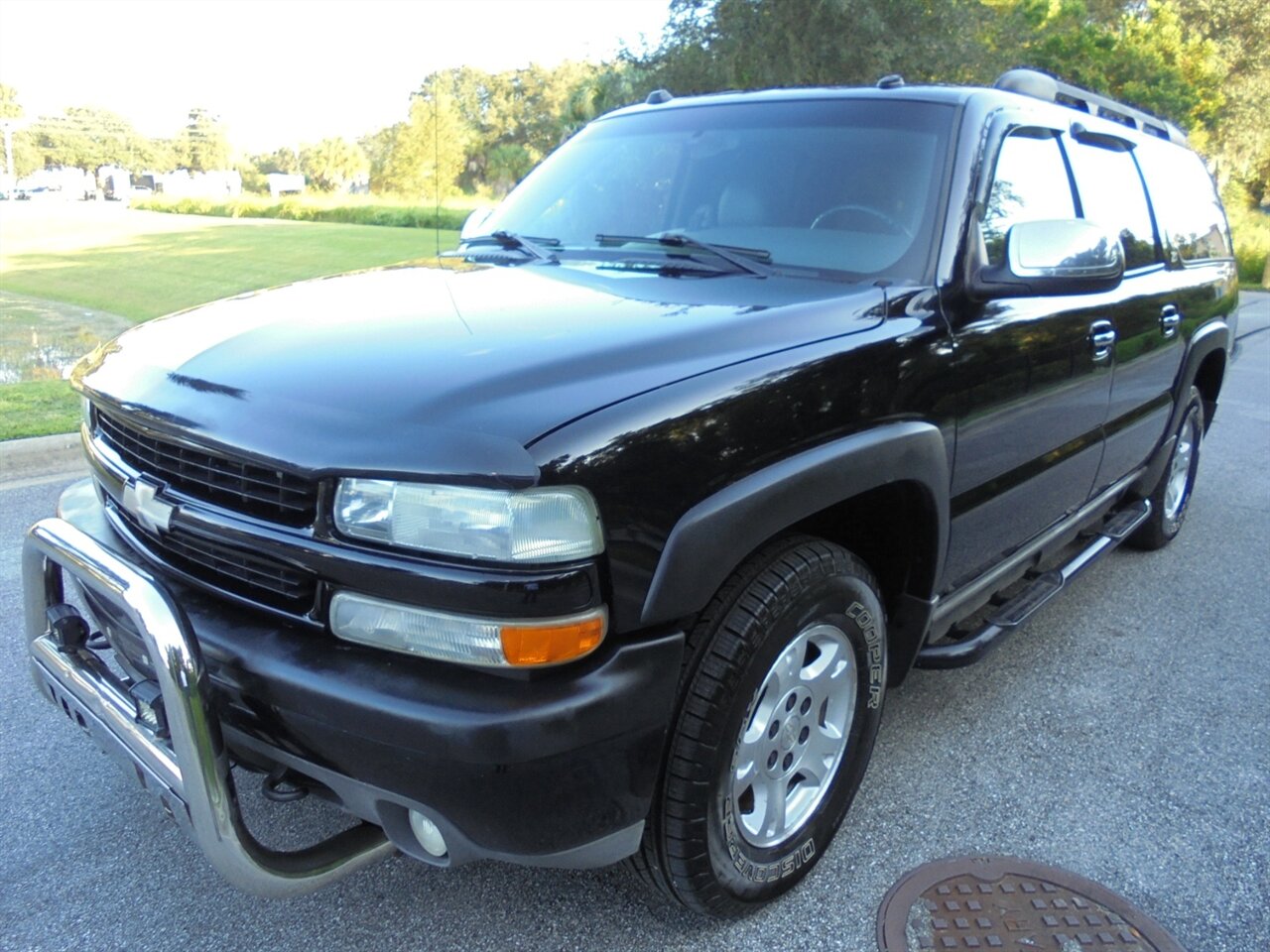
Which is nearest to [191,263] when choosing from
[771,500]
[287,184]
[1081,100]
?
[287,184]

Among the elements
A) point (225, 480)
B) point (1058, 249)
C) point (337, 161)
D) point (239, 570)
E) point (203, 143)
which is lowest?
point (239, 570)

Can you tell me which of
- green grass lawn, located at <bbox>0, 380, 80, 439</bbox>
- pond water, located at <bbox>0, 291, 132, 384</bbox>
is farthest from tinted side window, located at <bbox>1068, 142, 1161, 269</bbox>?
pond water, located at <bbox>0, 291, 132, 384</bbox>

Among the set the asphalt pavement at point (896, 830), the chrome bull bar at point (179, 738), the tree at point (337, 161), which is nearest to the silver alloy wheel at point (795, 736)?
the asphalt pavement at point (896, 830)

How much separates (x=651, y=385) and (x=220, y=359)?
944 mm

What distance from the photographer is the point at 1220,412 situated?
873cm

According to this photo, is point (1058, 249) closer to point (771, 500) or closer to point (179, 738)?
point (771, 500)

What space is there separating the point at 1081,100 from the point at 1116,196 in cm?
42

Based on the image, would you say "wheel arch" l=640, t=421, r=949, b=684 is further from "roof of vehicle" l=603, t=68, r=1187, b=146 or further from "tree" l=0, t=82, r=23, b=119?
"tree" l=0, t=82, r=23, b=119

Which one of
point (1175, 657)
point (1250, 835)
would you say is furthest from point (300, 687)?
point (1175, 657)

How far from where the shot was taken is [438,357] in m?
2.07

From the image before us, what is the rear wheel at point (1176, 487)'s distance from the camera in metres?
4.81

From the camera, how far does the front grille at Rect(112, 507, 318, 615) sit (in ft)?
6.22

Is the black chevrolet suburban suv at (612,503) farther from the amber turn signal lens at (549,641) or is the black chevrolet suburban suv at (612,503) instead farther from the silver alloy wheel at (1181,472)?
the silver alloy wheel at (1181,472)

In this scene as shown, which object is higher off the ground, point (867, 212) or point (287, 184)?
point (867, 212)
